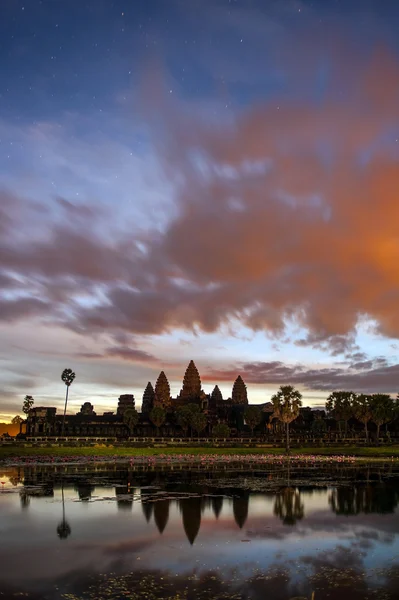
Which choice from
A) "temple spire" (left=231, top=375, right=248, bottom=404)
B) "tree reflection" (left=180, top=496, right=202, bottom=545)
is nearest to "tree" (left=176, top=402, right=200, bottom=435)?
"temple spire" (left=231, top=375, right=248, bottom=404)

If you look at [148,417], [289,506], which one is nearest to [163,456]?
[289,506]

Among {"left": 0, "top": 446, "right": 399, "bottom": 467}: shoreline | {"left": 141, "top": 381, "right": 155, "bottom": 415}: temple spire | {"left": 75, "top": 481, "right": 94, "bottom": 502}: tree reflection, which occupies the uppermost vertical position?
{"left": 141, "top": 381, "right": 155, "bottom": 415}: temple spire

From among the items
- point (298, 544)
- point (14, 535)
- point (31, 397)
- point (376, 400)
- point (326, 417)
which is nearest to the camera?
point (298, 544)

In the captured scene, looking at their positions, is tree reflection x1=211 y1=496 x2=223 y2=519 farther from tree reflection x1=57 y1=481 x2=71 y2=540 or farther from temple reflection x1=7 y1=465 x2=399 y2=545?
tree reflection x1=57 y1=481 x2=71 y2=540

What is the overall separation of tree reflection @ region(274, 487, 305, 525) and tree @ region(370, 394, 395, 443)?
80.4m

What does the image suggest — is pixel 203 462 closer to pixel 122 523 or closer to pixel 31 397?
pixel 122 523

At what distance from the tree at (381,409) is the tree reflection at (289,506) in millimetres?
80365

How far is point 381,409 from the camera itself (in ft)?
368

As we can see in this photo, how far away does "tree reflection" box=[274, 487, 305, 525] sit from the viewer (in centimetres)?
2672

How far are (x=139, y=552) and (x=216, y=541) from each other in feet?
10.8

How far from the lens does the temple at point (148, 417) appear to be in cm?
13988

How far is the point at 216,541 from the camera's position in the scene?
21.2 meters

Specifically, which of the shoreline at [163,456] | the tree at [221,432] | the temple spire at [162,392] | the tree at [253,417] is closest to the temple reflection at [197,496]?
the shoreline at [163,456]

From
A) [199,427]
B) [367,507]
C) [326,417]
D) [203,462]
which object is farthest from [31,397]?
[367,507]
